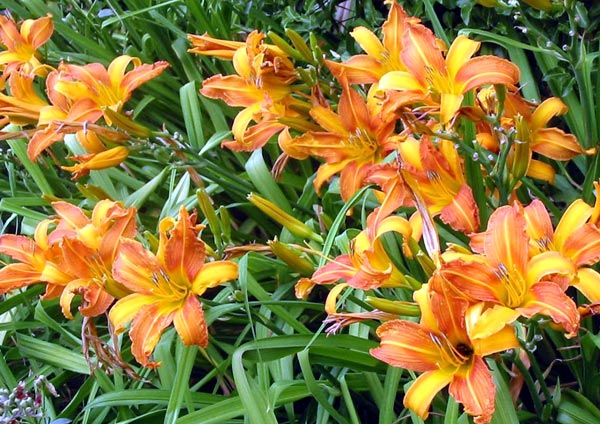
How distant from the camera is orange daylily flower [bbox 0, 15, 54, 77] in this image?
1.77m

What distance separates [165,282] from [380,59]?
510 mm

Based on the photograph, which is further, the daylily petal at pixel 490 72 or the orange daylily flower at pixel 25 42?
the orange daylily flower at pixel 25 42

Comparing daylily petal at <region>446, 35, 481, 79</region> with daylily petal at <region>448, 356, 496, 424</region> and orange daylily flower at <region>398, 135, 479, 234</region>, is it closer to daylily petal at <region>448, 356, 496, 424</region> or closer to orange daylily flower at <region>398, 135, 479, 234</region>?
orange daylily flower at <region>398, 135, 479, 234</region>

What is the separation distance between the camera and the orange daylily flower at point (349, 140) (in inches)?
52.3

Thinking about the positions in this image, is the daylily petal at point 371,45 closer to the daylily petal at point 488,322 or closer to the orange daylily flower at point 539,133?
the orange daylily flower at point 539,133

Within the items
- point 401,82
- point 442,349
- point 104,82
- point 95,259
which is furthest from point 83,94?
point 442,349

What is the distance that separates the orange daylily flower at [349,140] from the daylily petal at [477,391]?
1.50ft

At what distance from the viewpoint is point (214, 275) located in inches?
46.3

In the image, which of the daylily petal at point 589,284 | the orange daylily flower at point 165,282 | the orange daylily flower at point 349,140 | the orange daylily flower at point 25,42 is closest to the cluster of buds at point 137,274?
the orange daylily flower at point 165,282

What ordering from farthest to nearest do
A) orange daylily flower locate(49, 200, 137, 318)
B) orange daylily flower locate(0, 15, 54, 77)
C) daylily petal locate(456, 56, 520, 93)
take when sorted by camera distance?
orange daylily flower locate(0, 15, 54, 77) → orange daylily flower locate(49, 200, 137, 318) → daylily petal locate(456, 56, 520, 93)

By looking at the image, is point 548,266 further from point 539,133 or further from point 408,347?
point 539,133

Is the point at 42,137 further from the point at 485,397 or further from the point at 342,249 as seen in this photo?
the point at 485,397

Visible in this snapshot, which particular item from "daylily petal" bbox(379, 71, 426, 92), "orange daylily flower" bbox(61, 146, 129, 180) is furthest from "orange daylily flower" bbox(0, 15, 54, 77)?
"daylily petal" bbox(379, 71, 426, 92)

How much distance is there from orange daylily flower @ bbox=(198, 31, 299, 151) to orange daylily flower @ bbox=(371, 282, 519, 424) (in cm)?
52
